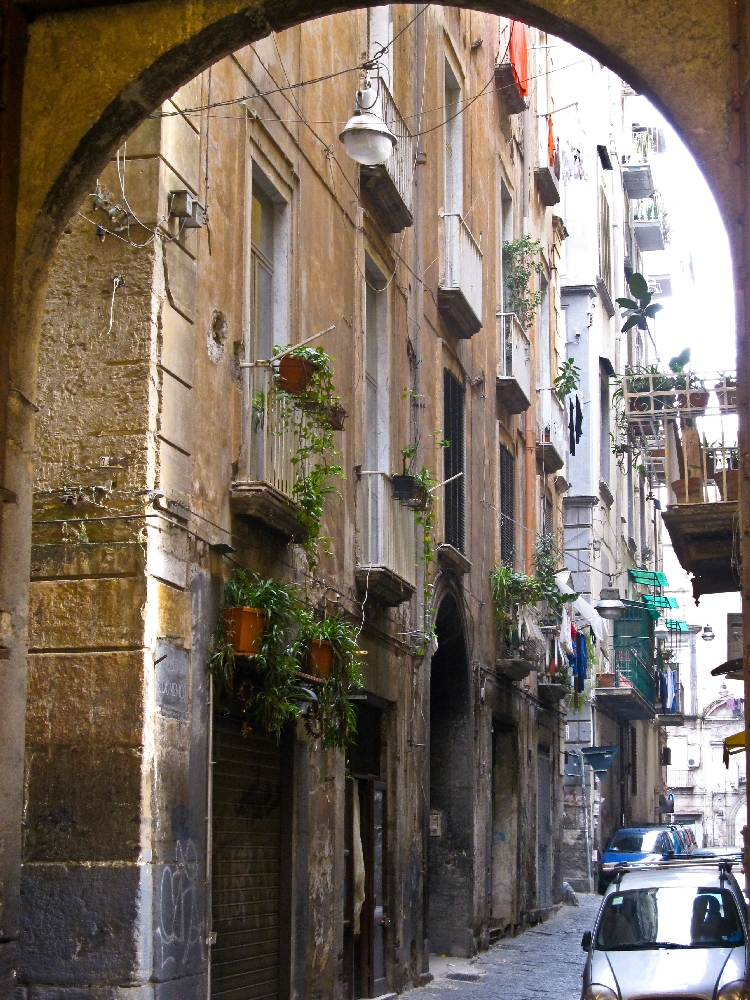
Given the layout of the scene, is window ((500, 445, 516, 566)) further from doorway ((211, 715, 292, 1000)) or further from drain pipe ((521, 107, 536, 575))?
doorway ((211, 715, 292, 1000))

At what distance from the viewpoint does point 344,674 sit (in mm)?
10711

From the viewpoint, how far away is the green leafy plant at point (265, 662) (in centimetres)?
937

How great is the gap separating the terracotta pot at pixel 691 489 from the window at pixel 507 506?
8.14 meters

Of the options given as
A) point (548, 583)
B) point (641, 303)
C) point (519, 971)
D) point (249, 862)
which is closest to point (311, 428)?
point (249, 862)

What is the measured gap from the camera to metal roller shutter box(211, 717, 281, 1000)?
9.63m

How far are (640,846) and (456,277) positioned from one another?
41.0 ft

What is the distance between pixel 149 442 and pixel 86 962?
2.94 metres

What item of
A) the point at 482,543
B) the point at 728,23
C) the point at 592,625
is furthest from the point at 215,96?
the point at 592,625

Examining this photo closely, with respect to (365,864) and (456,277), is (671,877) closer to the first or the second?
(365,864)

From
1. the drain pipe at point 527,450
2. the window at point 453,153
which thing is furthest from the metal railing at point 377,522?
the drain pipe at point 527,450

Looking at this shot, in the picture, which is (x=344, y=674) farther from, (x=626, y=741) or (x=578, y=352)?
(x=626, y=741)

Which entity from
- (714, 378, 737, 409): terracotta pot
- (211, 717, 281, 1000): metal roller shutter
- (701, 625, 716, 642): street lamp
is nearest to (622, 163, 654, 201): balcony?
(701, 625, 716, 642): street lamp

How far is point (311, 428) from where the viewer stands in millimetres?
10820

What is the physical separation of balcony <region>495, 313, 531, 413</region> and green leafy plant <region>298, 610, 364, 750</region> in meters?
9.99
